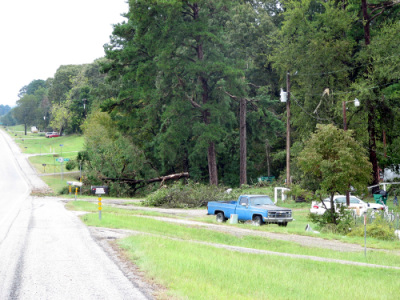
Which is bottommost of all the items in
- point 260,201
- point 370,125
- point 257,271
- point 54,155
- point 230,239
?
point 230,239

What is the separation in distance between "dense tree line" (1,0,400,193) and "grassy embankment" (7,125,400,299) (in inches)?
853

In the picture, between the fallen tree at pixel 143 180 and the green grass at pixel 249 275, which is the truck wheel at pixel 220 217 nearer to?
the green grass at pixel 249 275

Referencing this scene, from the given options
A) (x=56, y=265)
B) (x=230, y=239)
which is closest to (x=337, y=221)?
(x=230, y=239)

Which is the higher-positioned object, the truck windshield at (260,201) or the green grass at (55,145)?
the green grass at (55,145)

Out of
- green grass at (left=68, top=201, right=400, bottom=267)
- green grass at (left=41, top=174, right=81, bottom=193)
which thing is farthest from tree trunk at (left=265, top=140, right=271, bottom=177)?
green grass at (left=68, top=201, right=400, bottom=267)

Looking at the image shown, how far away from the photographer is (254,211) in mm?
23625

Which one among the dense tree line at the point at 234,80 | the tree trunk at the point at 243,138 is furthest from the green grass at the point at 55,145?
the tree trunk at the point at 243,138

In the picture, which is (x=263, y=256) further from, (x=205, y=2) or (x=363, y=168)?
(x=205, y=2)

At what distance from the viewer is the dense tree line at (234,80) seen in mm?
37594

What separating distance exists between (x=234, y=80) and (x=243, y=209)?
19.8m

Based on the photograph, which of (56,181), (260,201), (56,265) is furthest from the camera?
(56,181)

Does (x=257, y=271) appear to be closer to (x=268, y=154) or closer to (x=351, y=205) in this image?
(x=351, y=205)

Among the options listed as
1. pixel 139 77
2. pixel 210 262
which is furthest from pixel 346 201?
pixel 139 77

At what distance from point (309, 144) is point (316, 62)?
19708 millimetres
